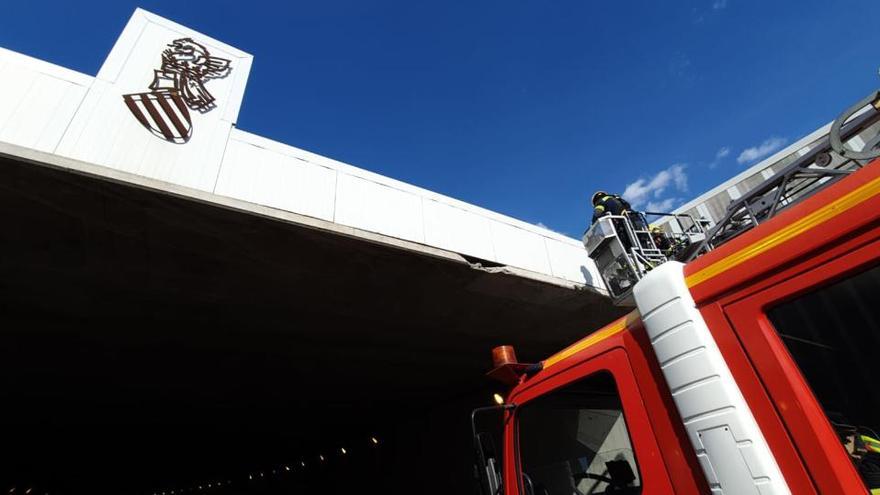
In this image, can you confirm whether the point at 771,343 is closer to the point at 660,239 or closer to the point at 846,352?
the point at 846,352

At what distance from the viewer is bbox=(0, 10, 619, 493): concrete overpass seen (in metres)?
4.93

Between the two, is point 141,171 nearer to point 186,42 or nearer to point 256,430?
point 186,42

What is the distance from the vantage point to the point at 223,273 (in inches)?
259

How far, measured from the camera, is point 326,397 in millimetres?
13625

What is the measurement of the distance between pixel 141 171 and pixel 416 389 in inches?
432

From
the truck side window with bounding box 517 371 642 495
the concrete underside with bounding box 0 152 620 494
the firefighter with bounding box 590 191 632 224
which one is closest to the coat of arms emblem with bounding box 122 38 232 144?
the concrete underside with bounding box 0 152 620 494

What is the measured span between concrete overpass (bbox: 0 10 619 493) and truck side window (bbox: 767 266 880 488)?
5210 millimetres

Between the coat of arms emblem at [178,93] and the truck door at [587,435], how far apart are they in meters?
5.32

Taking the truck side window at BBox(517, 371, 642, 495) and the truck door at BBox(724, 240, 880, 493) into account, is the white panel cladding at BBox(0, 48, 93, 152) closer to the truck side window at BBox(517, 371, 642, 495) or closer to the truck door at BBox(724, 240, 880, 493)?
the truck side window at BBox(517, 371, 642, 495)

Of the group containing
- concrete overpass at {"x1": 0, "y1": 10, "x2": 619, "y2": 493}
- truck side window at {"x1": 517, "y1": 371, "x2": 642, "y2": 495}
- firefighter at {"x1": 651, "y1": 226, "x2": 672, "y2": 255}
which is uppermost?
concrete overpass at {"x1": 0, "y1": 10, "x2": 619, "y2": 493}

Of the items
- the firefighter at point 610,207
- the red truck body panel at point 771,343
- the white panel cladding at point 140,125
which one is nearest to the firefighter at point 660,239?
the firefighter at point 610,207

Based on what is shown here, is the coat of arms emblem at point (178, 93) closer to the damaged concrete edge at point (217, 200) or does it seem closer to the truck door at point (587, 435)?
the damaged concrete edge at point (217, 200)

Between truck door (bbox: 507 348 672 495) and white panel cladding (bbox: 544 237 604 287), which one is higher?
white panel cladding (bbox: 544 237 604 287)

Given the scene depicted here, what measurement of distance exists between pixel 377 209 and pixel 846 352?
5715 millimetres
